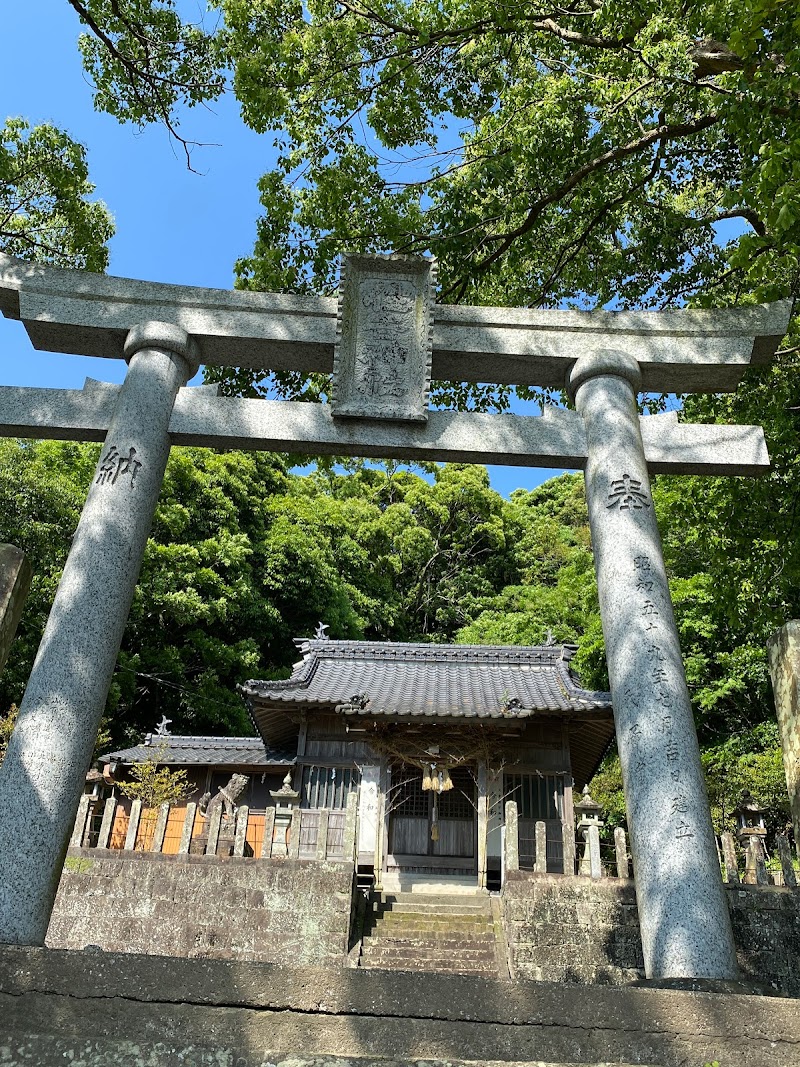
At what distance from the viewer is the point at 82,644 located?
4.55 metres

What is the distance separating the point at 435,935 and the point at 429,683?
661cm

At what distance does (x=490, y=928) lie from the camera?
1053cm

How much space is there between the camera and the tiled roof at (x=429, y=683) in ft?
45.0

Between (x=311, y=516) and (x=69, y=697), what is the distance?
22.3 meters

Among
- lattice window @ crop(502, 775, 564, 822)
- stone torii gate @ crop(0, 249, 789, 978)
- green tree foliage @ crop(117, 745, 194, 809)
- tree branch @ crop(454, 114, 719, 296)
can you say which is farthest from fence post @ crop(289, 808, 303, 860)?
tree branch @ crop(454, 114, 719, 296)

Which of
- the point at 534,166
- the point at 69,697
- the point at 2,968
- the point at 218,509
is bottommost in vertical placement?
the point at 2,968

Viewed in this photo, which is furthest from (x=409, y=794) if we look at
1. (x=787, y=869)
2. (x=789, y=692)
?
(x=789, y=692)

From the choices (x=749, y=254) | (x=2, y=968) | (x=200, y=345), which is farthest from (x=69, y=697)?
(x=749, y=254)

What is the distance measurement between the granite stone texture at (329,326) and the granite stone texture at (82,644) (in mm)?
280

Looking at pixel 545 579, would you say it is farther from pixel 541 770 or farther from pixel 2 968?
pixel 2 968

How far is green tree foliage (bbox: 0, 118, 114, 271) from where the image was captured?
29.2ft

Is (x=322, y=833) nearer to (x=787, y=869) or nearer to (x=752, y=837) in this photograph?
(x=752, y=837)

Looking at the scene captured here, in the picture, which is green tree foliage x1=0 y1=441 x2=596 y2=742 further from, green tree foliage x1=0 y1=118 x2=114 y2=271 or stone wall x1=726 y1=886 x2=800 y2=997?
stone wall x1=726 y1=886 x2=800 y2=997

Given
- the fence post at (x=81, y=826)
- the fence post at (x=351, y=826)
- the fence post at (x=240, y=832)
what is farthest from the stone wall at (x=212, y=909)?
the fence post at (x=81, y=826)
